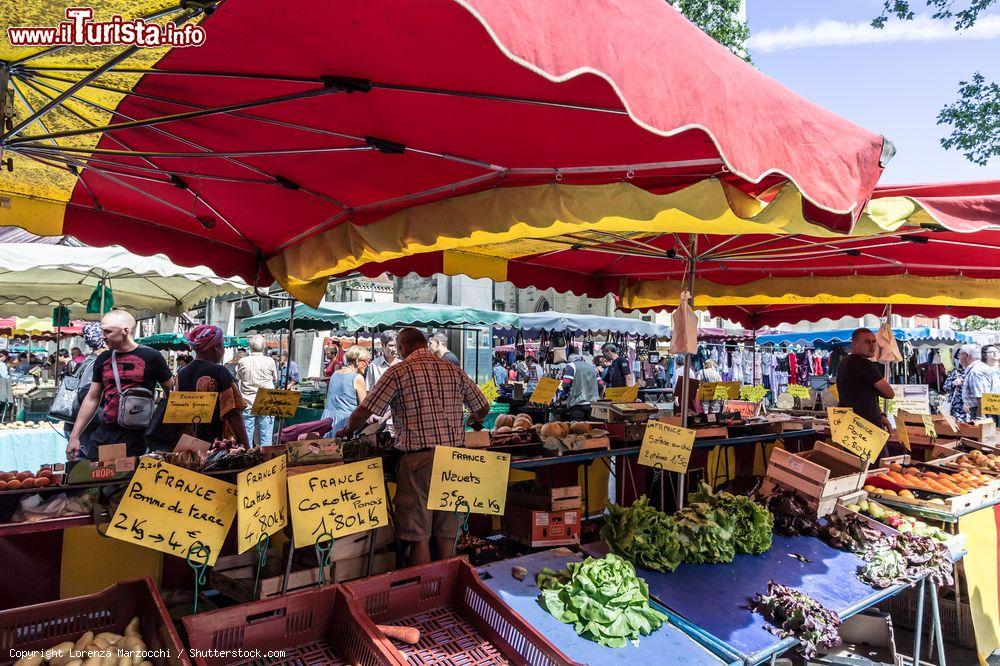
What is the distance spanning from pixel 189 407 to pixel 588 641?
126 inches

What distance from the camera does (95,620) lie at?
2.05 m

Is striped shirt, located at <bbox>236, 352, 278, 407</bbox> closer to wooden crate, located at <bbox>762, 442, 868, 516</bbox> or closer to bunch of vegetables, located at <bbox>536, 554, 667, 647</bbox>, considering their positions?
bunch of vegetables, located at <bbox>536, 554, 667, 647</bbox>

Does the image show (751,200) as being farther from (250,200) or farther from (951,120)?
(951,120)

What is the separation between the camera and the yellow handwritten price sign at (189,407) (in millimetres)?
4082

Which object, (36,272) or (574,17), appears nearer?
(574,17)

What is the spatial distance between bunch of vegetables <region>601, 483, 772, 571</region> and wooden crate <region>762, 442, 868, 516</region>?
1.71ft

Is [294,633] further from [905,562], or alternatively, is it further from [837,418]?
[837,418]

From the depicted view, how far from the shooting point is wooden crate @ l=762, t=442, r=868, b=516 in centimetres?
378

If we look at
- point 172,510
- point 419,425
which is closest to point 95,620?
point 172,510

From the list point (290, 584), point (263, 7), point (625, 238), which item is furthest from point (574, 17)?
point (625, 238)

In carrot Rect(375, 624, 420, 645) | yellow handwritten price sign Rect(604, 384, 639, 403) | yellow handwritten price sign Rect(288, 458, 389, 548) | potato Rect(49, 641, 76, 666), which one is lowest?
carrot Rect(375, 624, 420, 645)

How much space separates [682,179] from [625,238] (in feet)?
5.16

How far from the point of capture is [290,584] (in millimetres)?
2561

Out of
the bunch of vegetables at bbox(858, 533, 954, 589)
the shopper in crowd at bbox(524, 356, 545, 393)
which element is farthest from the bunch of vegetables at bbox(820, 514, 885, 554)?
the shopper in crowd at bbox(524, 356, 545, 393)
